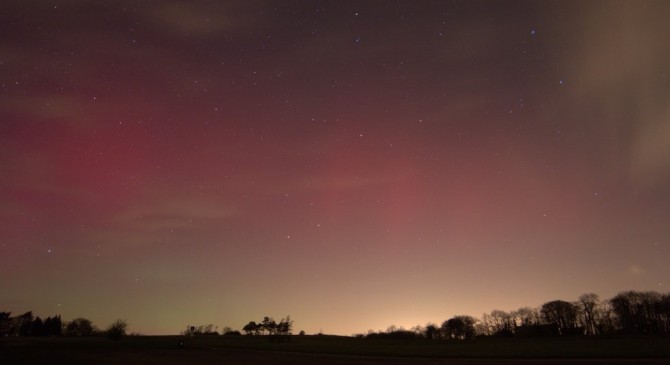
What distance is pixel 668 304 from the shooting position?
148m

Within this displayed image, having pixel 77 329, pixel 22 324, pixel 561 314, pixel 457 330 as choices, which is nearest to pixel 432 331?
pixel 457 330

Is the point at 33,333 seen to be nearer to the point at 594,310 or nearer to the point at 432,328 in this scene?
the point at 432,328

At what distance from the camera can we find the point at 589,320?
170875 mm

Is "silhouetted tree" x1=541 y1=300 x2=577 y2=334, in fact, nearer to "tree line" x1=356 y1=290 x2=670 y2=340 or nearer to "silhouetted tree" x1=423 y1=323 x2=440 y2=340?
"tree line" x1=356 y1=290 x2=670 y2=340

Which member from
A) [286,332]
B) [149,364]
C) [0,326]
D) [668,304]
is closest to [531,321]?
[668,304]

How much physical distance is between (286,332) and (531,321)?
108 metres

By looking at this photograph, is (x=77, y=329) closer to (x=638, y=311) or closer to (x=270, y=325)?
(x=270, y=325)

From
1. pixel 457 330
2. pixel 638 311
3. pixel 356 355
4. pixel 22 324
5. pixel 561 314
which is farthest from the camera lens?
pixel 457 330

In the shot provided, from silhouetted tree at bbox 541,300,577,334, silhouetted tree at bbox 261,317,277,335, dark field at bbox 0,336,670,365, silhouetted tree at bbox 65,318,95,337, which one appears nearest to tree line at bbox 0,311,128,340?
silhouetted tree at bbox 65,318,95,337

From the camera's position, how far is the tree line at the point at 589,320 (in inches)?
5861


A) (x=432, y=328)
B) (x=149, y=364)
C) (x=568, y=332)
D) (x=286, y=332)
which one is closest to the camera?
(x=149, y=364)

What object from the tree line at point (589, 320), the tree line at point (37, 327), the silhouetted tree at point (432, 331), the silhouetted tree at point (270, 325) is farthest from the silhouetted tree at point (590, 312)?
the tree line at point (37, 327)

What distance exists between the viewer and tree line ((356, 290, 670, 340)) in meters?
149

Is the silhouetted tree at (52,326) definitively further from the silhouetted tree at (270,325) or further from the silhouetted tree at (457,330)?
the silhouetted tree at (457,330)
